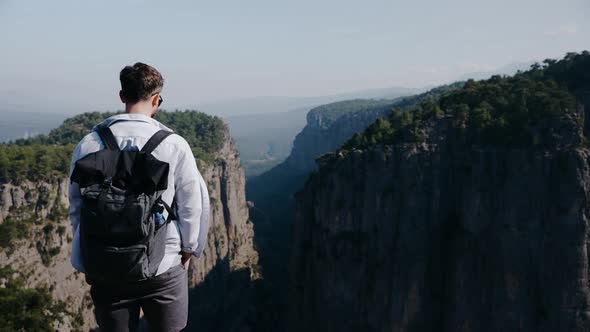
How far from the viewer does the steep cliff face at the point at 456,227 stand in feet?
111

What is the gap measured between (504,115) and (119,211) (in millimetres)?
38041

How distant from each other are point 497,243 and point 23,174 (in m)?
38.4

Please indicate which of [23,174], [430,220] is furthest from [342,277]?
[23,174]

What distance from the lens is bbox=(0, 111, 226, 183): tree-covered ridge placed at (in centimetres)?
4262

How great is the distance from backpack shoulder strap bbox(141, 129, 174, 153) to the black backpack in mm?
82

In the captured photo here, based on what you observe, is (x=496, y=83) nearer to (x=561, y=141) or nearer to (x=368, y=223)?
(x=561, y=141)

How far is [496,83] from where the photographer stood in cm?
4684

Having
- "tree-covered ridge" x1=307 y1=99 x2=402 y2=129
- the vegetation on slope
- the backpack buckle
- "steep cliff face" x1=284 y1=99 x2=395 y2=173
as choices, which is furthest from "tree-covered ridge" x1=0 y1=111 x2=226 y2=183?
"tree-covered ridge" x1=307 y1=99 x2=402 y2=129

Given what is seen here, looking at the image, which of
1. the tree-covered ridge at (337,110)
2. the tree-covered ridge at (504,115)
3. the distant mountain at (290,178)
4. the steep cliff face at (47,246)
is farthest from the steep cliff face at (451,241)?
the tree-covered ridge at (337,110)

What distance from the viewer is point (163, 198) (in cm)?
473

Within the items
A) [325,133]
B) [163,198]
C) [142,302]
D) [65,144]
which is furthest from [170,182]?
[325,133]

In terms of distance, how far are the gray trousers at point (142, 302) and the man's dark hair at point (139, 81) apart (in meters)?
1.75

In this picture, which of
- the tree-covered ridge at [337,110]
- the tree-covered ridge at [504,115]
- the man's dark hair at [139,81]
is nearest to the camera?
the man's dark hair at [139,81]

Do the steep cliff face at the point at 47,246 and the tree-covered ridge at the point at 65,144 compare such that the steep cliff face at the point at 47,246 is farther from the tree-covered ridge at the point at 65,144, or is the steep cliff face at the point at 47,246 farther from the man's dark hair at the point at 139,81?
the man's dark hair at the point at 139,81
